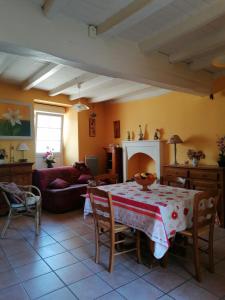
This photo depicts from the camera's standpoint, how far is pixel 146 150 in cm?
518

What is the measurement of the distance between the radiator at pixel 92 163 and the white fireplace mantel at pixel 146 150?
0.85 meters

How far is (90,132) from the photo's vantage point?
20.1 ft

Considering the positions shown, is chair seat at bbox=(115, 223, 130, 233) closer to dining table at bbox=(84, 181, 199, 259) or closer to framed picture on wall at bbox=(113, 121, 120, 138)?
dining table at bbox=(84, 181, 199, 259)

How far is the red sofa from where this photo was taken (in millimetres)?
4441

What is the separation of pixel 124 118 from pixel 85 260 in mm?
3998

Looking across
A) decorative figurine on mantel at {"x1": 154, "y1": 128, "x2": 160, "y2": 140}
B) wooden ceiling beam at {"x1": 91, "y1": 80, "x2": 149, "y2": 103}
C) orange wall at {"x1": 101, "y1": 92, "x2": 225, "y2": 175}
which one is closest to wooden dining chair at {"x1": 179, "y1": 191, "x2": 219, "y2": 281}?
orange wall at {"x1": 101, "y1": 92, "x2": 225, "y2": 175}

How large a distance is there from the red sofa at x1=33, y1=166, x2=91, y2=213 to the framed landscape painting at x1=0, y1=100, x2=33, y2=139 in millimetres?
917

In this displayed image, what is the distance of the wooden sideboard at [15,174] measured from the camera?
13.8 ft

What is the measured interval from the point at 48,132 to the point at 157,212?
14.3 ft

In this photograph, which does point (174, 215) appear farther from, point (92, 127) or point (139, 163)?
point (92, 127)

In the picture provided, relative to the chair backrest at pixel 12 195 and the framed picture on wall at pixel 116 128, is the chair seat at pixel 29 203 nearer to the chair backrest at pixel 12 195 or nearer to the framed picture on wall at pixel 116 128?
the chair backrest at pixel 12 195

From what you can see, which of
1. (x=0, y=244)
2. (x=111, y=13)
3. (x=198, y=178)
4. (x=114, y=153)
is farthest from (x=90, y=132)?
(x=111, y=13)

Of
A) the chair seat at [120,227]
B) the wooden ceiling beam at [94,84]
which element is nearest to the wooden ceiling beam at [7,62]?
the wooden ceiling beam at [94,84]

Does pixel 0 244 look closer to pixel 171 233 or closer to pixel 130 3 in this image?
pixel 171 233
